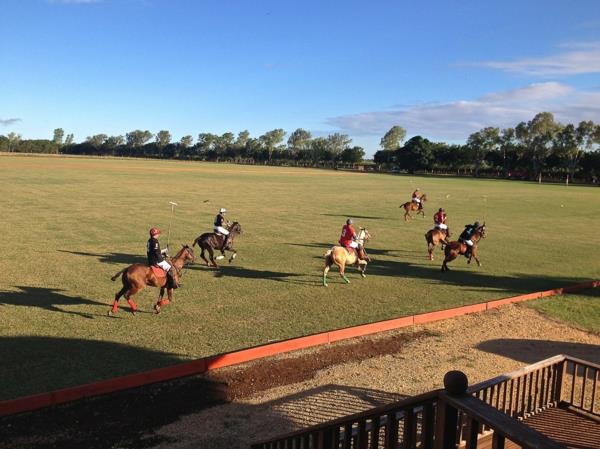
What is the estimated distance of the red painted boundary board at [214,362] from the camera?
289 inches

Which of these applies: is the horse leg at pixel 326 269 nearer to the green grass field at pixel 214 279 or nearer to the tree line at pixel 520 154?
the green grass field at pixel 214 279

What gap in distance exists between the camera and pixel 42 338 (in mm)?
10031

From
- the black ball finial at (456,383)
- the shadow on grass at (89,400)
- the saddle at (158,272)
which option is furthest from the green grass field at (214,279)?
the black ball finial at (456,383)

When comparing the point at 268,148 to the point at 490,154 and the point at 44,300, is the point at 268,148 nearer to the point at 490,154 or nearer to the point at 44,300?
the point at 490,154

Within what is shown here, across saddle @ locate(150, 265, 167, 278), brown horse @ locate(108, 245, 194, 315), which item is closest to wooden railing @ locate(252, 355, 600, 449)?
brown horse @ locate(108, 245, 194, 315)

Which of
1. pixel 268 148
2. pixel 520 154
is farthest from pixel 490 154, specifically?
pixel 268 148

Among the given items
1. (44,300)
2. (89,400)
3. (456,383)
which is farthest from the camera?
(44,300)

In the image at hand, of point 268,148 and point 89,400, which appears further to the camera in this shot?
point 268,148

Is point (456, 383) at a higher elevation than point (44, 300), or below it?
higher

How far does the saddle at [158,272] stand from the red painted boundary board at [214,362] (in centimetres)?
338

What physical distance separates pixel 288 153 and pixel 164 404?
548ft

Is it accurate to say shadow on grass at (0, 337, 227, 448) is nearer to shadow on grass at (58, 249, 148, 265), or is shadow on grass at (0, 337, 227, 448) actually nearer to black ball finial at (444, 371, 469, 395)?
black ball finial at (444, 371, 469, 395)

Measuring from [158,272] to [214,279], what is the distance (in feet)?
12.5

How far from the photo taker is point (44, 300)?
12.5 m
